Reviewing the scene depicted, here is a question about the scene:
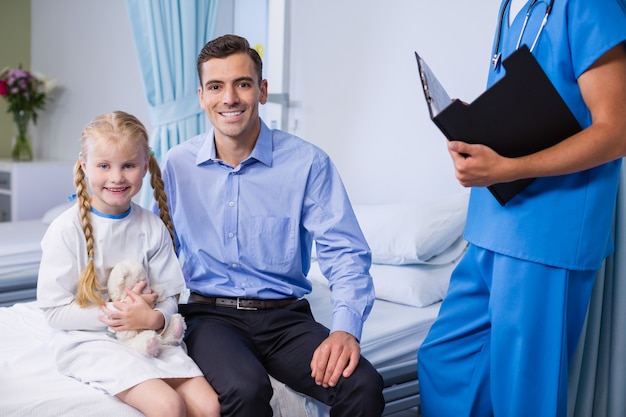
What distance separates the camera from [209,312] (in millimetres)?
1887

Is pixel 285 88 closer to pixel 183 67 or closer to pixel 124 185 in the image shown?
pixel 183 67

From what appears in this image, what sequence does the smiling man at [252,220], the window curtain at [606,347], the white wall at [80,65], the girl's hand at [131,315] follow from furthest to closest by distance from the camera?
the white wall at [80,65]
the smiling man at [252,220]
the window curtain at [606,347]
the girl's hand at [131,315]

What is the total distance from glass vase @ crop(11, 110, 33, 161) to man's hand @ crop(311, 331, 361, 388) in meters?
3.84

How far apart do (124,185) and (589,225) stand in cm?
101

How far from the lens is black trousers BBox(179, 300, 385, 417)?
5.18 feet

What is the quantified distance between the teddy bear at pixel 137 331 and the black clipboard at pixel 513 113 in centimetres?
75

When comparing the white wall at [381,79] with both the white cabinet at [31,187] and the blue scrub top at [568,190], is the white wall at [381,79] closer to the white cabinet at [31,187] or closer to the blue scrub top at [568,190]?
the blue scrub top at [568,190]

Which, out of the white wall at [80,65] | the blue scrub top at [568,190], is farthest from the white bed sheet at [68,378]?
the white wall at [80,65]

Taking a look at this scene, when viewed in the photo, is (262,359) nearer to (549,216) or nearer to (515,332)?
(515,332)

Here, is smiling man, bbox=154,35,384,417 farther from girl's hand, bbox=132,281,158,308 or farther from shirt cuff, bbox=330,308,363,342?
girl's hand, bbox=132,281,158,308

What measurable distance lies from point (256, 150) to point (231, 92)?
16 cm

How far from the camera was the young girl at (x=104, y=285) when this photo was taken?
1.56 metres

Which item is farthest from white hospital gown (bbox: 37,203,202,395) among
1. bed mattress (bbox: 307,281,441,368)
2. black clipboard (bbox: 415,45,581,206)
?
black clipboard (bbox: 415,45,581,206)

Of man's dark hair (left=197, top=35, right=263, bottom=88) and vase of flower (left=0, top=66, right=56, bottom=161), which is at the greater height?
man's dark hair (left=197, top=35, right=263, bottom=88)
